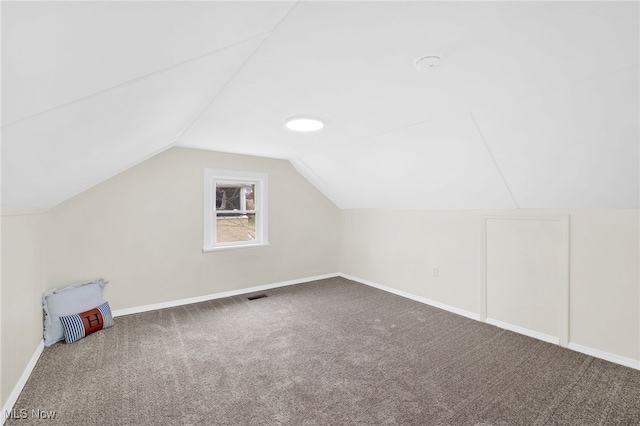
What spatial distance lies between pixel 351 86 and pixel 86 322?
3263 millimetres

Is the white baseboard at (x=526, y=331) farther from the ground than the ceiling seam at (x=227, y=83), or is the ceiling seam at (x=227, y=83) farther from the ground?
the ceiling seam at (x=227, y=83)

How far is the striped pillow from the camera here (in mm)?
2805

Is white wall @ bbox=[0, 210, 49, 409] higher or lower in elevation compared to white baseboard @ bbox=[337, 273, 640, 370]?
higher

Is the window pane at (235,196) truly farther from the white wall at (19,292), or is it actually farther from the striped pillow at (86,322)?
the white wall at (19,292)

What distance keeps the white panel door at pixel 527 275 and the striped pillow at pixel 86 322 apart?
4129 millimetres

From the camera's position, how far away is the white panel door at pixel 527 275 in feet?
9.49

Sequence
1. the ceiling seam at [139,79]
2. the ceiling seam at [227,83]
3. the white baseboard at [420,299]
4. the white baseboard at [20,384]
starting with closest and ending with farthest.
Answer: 1. the ceiling seam at [139,79]
2. the ceiling seam at [227,83]
3. the white baseboard at [20,384]
4. the white baseboard at [420,299]

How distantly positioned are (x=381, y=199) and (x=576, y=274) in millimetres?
2366

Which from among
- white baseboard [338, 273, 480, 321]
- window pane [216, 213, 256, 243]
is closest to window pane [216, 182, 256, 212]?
window pane [216, 213, 256, 243]

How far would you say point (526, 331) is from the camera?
3.11m

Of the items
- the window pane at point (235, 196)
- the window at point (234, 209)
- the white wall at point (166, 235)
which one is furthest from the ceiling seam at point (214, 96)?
the window pane at point (235, 196)

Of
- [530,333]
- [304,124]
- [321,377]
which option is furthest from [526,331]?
[304,124]

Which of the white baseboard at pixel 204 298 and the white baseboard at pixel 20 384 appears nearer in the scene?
the white baseboard at pixel 20 384

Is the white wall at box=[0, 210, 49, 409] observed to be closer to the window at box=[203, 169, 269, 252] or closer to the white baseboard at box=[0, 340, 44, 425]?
the white baseboard at box=[0, 340, 44, 425]
